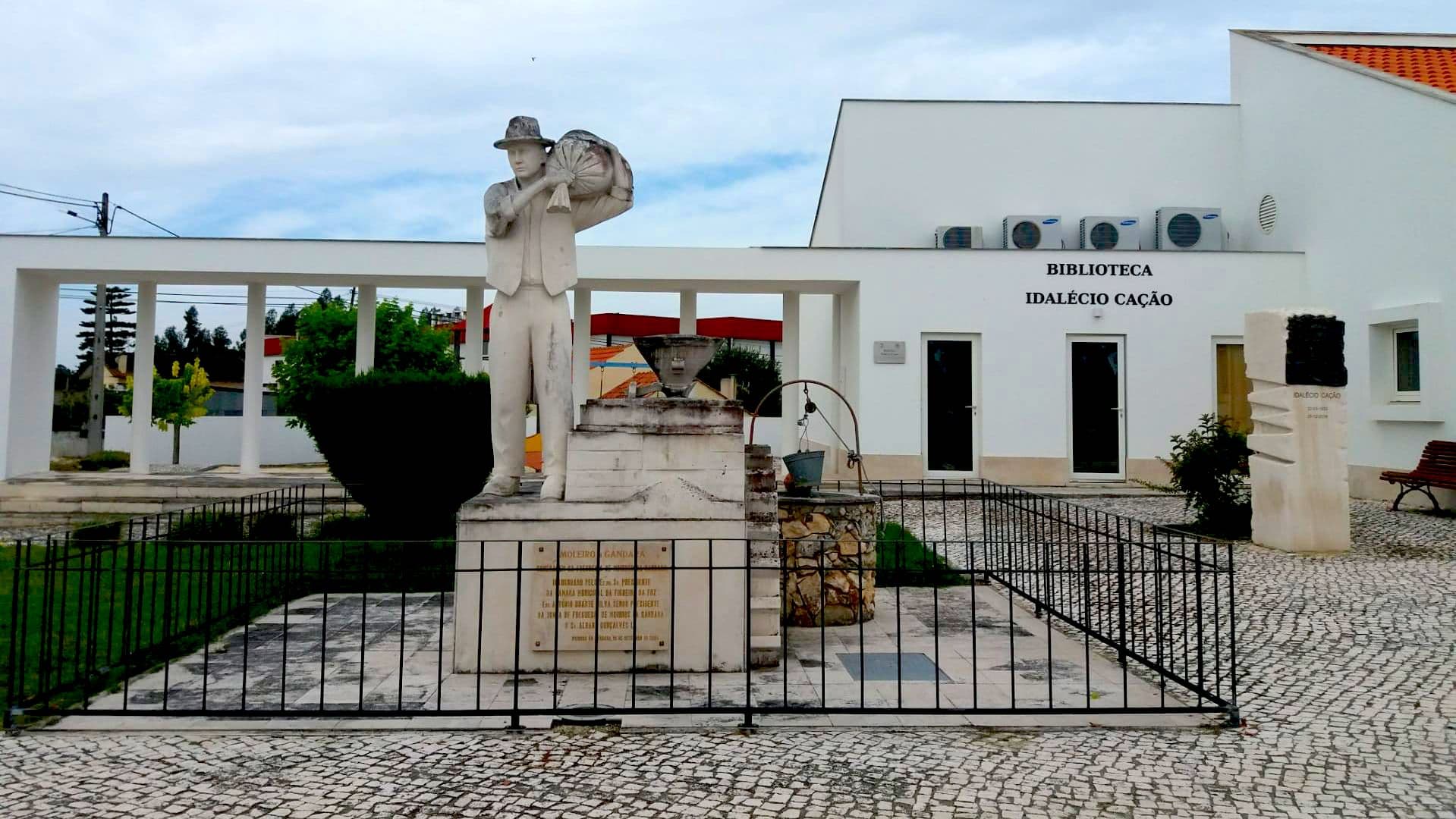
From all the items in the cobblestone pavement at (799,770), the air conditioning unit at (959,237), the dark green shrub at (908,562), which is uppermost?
the air conditioning unit at (959,237)

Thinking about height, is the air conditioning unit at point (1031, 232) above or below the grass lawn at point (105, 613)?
above

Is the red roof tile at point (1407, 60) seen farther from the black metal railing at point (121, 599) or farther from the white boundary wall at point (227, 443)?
the white boundary wall at point (227, 443)

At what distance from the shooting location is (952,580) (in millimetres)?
8594

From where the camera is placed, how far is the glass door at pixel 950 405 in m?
15.4

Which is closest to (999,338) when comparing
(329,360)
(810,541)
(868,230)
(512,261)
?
(868,230)

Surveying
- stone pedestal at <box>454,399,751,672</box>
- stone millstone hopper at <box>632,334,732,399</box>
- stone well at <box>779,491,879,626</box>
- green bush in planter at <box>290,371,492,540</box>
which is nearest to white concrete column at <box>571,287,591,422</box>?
green bush in planter at <box>290,371,492,540</box>

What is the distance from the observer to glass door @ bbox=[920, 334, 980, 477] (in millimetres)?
15391

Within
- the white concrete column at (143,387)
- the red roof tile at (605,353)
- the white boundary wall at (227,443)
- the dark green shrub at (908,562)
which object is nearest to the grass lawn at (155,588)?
the dark green shrub at (908,562)

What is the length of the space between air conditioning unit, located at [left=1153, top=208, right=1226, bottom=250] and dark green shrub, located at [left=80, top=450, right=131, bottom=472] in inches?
827

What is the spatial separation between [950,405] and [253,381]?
1143cm

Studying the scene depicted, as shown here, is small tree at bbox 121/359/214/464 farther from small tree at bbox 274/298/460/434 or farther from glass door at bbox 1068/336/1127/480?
glass door at bbox 1068/336/1127/480

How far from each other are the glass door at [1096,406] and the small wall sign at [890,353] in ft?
8.78

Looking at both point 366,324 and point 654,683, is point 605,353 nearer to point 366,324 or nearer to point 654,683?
point 366,324

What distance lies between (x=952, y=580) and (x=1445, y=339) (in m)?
7.91
